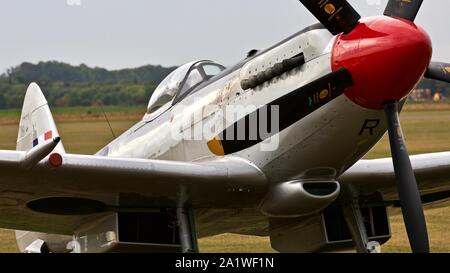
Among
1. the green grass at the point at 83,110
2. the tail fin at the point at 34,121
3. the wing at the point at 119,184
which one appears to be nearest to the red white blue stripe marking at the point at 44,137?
the tail fin at the point at 34,121

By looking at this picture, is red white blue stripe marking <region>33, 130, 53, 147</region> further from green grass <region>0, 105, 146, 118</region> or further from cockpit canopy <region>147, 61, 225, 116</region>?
green grass <region>0, 105, 146, 118</region>

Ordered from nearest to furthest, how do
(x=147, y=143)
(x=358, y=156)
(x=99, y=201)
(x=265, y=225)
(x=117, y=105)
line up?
1. (x=358, y=156)
2. (x=99, y=201)
3. (x=147, y=143)
4. (x=265, y=225)
5. (x=117, y=105)

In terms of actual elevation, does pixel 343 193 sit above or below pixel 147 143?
below

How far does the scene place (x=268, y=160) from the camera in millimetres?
9664

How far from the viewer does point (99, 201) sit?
10.2 metres

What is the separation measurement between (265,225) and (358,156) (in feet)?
8.59

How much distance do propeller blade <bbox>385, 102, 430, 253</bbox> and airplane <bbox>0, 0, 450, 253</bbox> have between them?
0.5 inches

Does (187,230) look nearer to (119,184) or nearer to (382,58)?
(119,184)

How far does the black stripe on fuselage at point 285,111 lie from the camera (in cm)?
890

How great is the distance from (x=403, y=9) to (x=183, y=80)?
2.90 metres

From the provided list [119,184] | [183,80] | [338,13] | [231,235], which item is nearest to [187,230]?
[119,184]
